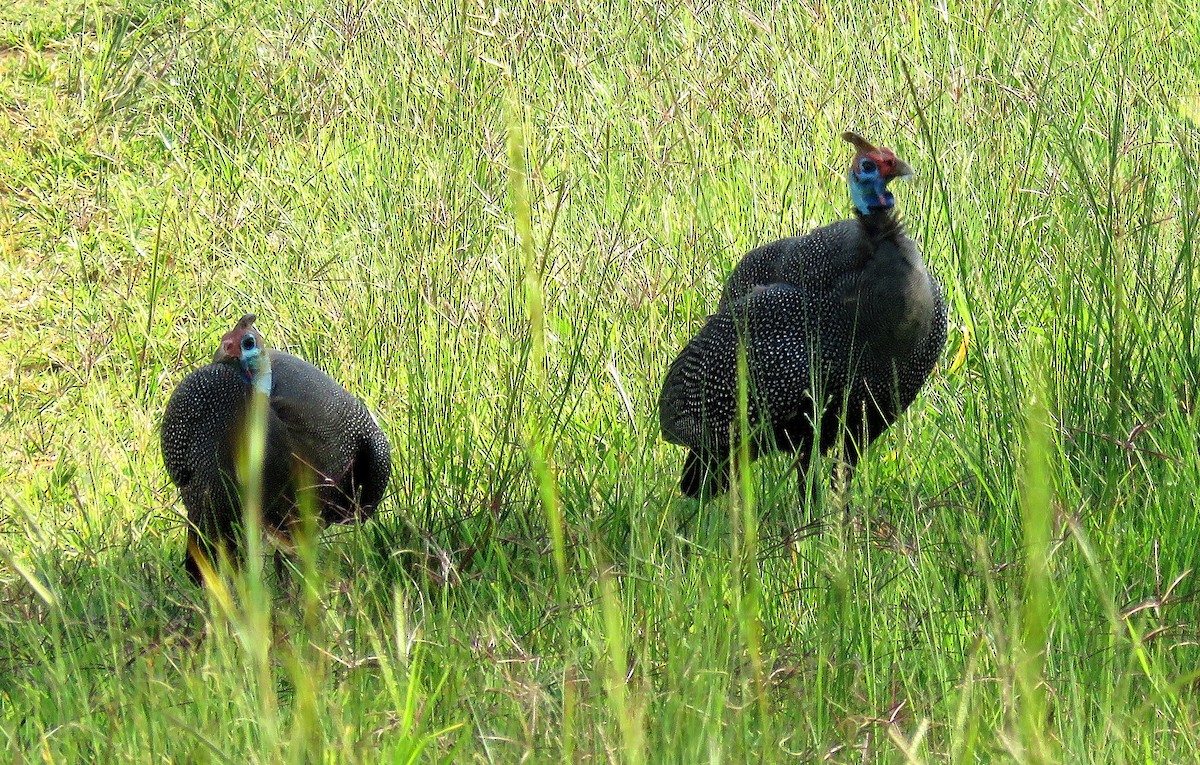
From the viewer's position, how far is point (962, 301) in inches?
150

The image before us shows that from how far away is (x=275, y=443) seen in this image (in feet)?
11.9

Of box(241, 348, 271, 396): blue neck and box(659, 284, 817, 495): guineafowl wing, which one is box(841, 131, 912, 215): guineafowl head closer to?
box(659, 284, 817, 495): guineafowl wing

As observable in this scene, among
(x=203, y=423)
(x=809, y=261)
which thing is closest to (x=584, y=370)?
(x=809, y=261)

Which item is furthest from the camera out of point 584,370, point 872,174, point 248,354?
point 584,370

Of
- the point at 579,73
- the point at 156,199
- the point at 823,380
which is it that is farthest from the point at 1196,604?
the point at 156,199

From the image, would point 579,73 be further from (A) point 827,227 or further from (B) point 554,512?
(B) point 554,512

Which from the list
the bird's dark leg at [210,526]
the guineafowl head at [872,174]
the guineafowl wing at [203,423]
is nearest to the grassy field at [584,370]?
the bird's dark leg at [210,526]

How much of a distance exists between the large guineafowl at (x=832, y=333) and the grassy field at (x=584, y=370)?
0.14m

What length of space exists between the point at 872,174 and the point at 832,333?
41cm

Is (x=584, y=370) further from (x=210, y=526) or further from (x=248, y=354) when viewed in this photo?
(x=210, y=526)

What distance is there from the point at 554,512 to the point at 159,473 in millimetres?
3213

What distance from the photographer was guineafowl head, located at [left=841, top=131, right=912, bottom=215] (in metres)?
3.55

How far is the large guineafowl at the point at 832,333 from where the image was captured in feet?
11.8

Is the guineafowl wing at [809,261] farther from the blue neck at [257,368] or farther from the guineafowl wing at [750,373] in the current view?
the blue neck at [257,368]
